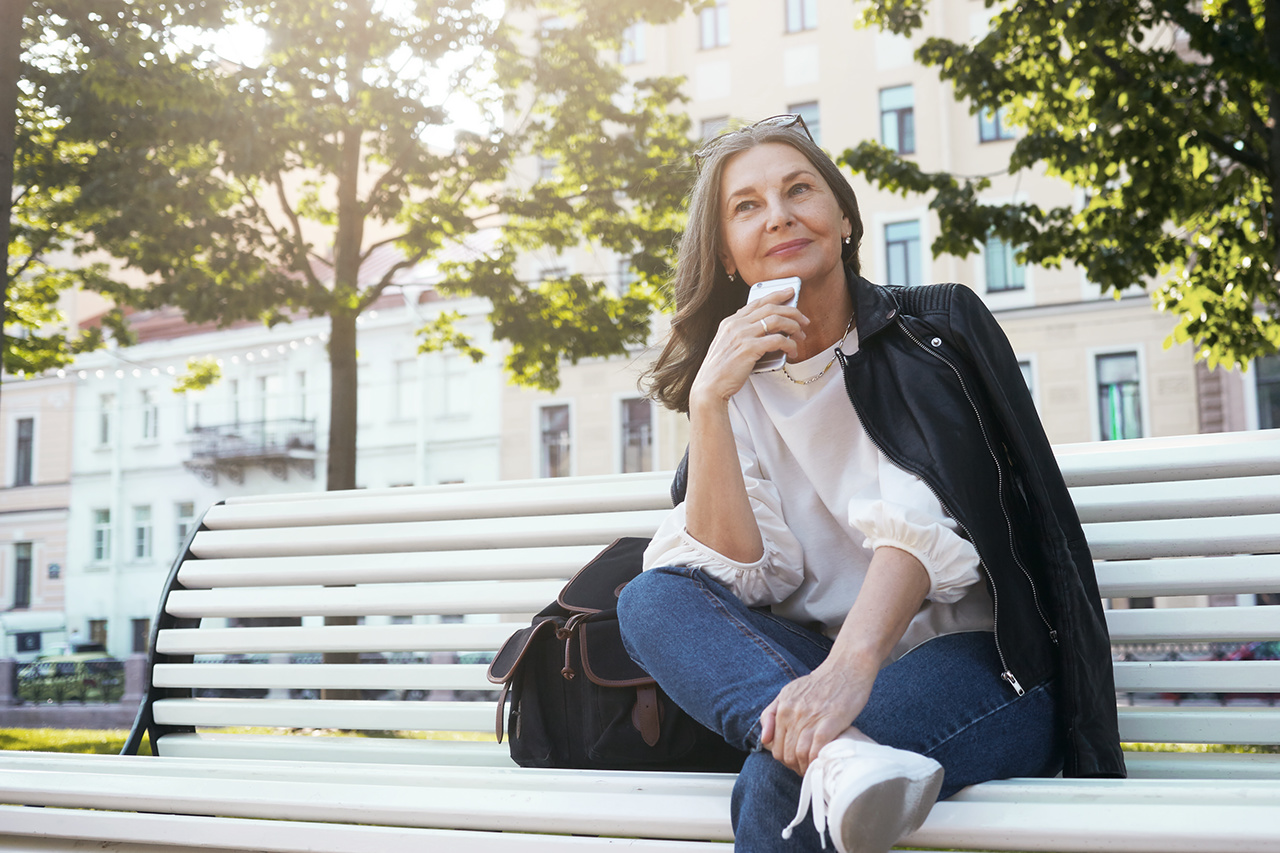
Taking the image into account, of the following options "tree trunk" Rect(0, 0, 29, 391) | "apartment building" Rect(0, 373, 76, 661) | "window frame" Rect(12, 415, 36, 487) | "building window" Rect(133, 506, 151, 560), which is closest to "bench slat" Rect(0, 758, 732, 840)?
"tree trunk" Rect(0, 0, 29, 391)

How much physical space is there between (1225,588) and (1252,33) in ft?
21.0

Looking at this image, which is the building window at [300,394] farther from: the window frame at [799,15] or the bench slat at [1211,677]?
the bench slat at [1211,677]

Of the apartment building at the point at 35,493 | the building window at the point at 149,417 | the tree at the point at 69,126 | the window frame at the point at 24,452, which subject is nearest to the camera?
the tree at the point at 69,126

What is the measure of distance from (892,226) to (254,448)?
58.9 ft

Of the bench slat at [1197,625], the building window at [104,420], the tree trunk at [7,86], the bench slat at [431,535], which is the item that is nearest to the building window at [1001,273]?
the tree trunk at [7,86]

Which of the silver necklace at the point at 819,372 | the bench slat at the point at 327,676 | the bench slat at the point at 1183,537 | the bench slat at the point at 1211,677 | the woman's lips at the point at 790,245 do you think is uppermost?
the woman's lips at the point at 790,245

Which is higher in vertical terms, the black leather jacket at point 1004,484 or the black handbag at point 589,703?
the black leather jacket at point 1004,484

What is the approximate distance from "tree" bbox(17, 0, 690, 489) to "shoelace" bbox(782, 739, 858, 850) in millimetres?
9289

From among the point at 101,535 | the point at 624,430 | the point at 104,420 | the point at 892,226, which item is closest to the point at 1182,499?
the point at 892,226

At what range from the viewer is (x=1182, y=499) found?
229cm

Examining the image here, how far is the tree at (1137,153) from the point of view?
7.78 m

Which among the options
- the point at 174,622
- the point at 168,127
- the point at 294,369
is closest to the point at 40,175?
the point at 168,127

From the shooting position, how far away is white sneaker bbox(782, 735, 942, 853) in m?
1.42

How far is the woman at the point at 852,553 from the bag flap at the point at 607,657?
0.09 meters
